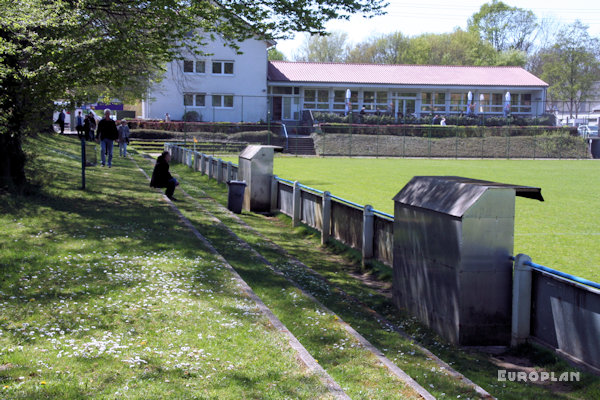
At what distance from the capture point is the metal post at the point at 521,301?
22.1 feet

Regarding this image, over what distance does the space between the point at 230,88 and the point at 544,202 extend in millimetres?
39663

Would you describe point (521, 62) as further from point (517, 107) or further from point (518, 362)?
point (518, 362)

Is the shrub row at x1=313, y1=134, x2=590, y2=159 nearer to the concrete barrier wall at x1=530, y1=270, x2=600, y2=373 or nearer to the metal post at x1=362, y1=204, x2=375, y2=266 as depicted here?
the metal post at x1=362, y1=204, x2=375, y2=266

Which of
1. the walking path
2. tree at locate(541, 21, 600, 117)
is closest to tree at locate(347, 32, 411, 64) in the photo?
tree at locate(541, 21, 600, 117)

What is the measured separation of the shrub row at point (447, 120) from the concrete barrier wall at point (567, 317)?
45.2 m

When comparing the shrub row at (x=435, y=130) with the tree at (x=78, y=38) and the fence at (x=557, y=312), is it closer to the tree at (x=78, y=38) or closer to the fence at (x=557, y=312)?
the tree at (x=78, y=38)

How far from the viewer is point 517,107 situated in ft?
207

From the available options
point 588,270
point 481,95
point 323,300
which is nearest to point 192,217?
point 323,300

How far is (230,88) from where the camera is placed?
56.1 m

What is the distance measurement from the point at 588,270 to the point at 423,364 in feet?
17.8

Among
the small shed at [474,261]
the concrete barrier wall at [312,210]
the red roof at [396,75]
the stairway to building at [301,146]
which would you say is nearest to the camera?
the small shed at [474,261]

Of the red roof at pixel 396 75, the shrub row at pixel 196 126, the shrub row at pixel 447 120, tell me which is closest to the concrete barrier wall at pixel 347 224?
the shrub row at pixel 196 126

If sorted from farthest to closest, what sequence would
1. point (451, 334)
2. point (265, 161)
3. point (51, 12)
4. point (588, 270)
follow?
point (265, 161)
point (51, 12)
point (588, 270)
point (451, 334)

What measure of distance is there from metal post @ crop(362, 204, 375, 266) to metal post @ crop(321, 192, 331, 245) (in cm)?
205
